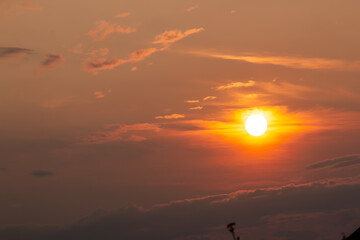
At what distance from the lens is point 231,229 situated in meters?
50.9

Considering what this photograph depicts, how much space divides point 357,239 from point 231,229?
3138 centimetres

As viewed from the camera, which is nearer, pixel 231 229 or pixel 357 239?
pixel 231 229

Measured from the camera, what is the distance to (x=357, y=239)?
239ft
